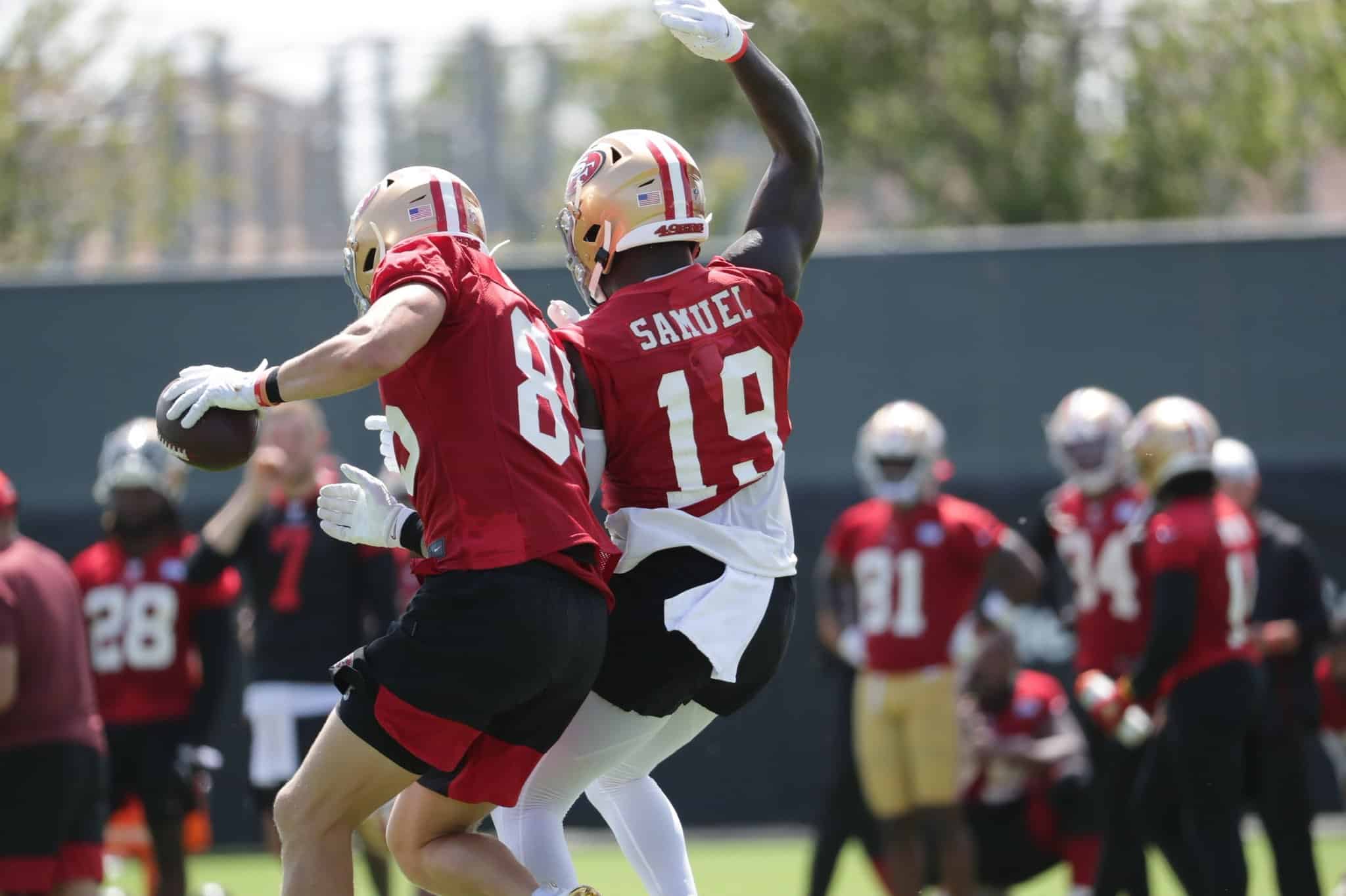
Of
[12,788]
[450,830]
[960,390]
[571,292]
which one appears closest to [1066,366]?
[960,390]

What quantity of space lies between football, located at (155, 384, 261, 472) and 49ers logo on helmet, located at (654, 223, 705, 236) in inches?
41.6

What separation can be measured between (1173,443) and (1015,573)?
1.43 m

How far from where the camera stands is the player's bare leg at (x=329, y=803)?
3.76 meters

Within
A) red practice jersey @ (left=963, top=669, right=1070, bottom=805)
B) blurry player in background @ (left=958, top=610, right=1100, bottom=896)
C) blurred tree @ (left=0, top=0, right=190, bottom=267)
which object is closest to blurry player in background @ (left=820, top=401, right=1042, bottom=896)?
blurry player in background @ (left=958, top=610, right=1100, bottom=896)

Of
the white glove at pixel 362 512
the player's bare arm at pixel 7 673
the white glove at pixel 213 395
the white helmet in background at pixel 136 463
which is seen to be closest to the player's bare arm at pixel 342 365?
the white glove at pixel 213 395

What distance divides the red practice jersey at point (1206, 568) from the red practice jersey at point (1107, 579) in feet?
2.75

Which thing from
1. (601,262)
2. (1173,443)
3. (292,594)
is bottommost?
(292,594)

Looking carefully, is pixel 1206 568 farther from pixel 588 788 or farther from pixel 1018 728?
pixel 588 788

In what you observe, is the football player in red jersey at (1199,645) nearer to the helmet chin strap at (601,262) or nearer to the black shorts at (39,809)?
the helmet chin strap at (601,262)

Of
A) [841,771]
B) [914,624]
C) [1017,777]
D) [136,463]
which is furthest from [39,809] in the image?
[1017,777]

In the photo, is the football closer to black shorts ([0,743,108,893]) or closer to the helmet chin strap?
the helmet chin strap

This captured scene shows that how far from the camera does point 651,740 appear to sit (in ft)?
14.2

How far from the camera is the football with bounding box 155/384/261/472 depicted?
3754mm

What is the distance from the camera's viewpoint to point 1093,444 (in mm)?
7738
